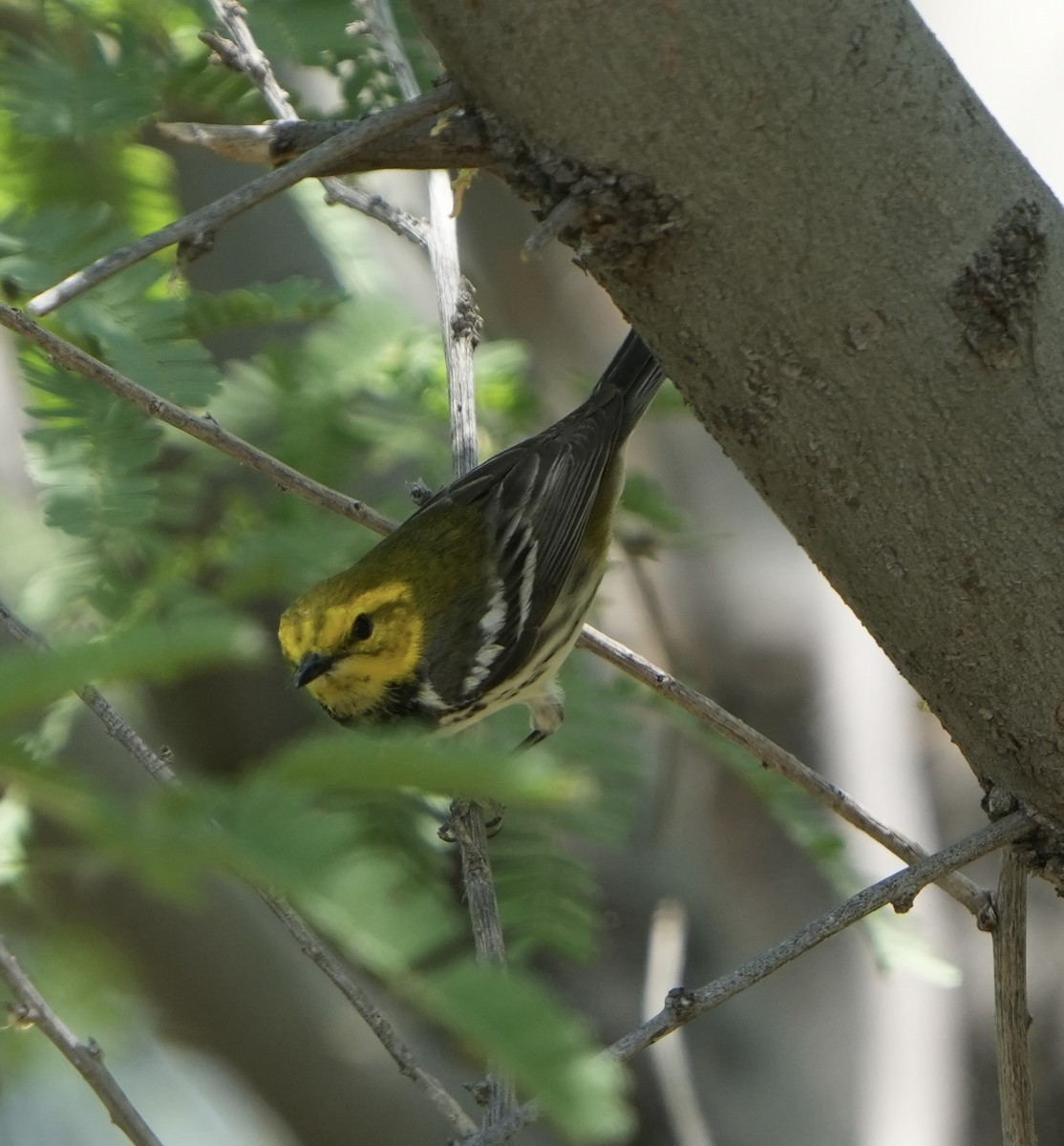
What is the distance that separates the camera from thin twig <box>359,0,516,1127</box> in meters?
2.36

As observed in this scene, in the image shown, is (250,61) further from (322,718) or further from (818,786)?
(322,718)

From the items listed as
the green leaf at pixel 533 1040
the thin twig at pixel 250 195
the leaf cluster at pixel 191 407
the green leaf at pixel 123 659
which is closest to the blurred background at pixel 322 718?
the leaf cluster at pixel 191 407

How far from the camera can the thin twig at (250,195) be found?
1.25 metres

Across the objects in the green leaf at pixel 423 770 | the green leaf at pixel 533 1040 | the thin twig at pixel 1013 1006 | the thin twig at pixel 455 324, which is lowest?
the thin twig at pixel 1013 1006

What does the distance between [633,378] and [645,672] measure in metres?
1.27

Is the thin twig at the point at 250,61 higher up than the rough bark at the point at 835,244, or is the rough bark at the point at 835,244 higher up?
the thin twig at the point at 250,61

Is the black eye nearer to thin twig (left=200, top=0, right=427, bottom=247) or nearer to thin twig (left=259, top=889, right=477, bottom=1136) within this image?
thin twig (left=200, top=0, right=427, bottom=247)

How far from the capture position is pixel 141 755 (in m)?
1.72

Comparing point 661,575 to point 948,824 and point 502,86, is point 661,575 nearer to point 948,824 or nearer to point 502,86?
point 948,824

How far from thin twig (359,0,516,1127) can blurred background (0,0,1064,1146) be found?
0.10 metres

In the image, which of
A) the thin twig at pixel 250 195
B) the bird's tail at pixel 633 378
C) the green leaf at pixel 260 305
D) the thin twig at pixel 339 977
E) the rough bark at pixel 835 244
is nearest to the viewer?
the thin twig at pixel 250 195

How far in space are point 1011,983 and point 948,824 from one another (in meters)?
1.71

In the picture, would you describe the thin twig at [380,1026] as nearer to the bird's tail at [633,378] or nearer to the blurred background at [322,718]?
the blurred background at [322,718]

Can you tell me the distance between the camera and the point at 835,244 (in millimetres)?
1395
